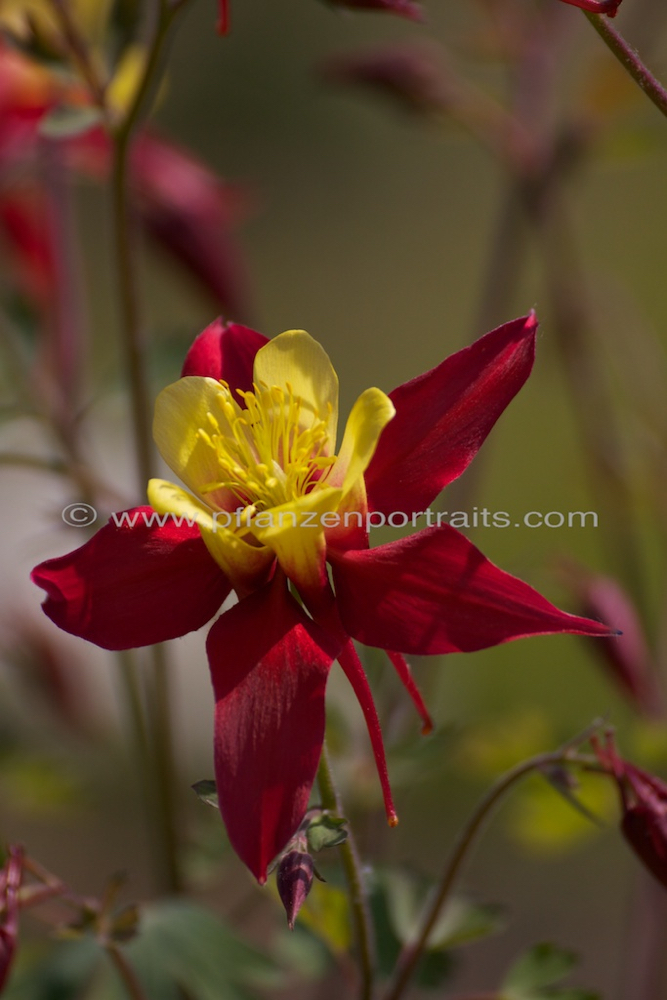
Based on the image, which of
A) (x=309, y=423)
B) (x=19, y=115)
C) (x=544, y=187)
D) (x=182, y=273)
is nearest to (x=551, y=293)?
(x=544, y=187)

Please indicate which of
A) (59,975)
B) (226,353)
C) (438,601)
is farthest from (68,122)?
(59,975)

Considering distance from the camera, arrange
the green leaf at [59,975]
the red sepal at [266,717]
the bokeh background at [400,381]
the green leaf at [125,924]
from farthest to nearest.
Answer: the bokeh background at [400,381] < the green leaf at [59,975] < the green leaf at [125,924] < the red sepal at [266,717]

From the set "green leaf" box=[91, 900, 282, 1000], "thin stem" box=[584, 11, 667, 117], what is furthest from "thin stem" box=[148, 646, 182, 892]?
"thin stem" box=[584, 11, 667, 117]

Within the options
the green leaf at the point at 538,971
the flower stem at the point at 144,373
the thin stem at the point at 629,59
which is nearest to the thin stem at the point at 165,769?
the flower stem at the point at 144,373

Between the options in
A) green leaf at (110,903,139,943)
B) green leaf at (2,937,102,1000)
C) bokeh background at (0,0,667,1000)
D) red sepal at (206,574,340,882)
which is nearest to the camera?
red sepal at (206,574,340,882)

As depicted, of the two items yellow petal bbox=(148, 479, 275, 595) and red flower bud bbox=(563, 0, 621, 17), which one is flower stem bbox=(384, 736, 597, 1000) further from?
red flower bud bbox=(563, 0, 621, 17)

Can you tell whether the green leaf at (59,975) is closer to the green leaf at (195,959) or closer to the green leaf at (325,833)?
the green leaf at (195,959)
